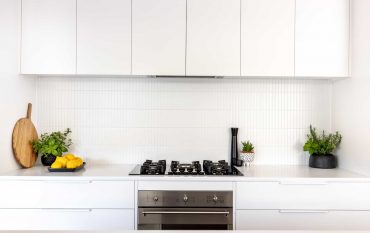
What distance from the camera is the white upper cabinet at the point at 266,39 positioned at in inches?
91.5

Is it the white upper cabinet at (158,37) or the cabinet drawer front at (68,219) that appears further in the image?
the white upper cabinet at (158,37)

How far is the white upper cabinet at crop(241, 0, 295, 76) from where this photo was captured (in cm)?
232

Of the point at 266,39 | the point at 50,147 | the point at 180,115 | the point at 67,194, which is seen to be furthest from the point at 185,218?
the point at 266,39

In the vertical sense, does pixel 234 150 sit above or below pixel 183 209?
above

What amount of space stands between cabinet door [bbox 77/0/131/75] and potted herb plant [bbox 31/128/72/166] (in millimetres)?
603

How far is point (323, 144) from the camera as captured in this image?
2475 millimetres

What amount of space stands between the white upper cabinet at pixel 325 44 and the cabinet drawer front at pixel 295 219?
3.35 ft

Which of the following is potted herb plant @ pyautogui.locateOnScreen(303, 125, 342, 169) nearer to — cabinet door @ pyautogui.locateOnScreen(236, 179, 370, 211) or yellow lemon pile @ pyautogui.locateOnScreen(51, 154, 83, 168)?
cabinet door @ pyautogui.locateOnScreen(236, 179, 370, 211)

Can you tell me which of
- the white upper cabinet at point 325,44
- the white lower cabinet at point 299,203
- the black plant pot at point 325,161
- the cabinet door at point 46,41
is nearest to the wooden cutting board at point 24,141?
the cabinet door at point 46,41

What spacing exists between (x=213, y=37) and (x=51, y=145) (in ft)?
5.04

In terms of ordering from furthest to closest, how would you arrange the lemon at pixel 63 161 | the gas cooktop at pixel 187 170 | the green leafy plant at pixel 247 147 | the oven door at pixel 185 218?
the green leafy plant at pixel 247 147
the lemon at pixel 63 161
the gas cooktop at pixel 187 170
the oven door at pixel 185 218

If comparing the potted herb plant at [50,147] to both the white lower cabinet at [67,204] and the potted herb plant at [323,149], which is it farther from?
the potted herb plant at [323,149]

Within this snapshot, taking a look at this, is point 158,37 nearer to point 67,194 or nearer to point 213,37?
point 213,37

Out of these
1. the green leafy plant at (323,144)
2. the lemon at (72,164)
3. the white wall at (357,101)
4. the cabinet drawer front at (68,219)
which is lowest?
the cabinet drawer front at (68,219)
